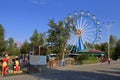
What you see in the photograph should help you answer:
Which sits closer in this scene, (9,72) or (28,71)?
(9,72)

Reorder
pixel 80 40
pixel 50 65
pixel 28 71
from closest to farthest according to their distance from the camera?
pixel 28 71
pixel 50 65
pixel 80 40

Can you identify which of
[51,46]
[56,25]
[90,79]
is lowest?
[90,79]

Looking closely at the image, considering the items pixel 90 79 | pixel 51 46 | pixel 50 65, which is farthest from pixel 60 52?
pixel 90 79

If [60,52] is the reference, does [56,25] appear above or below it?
above

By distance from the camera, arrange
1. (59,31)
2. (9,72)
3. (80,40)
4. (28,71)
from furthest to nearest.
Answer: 1. (80,40)
2. (59,31)
3. (28,71)
4. (9,72)

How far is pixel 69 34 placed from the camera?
6334 cm

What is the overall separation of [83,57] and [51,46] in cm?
698

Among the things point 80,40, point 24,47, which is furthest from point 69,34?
point 24,47

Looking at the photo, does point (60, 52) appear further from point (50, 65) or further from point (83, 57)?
point (50, 65)

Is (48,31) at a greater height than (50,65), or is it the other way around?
(48,31)

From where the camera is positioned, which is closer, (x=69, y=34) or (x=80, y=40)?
(x=69, y=34)

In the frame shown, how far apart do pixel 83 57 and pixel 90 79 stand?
4013 cm

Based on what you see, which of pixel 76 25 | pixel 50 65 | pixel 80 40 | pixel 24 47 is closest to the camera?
pixel 50 65

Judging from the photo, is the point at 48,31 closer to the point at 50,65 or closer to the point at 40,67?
the point at 50,65
